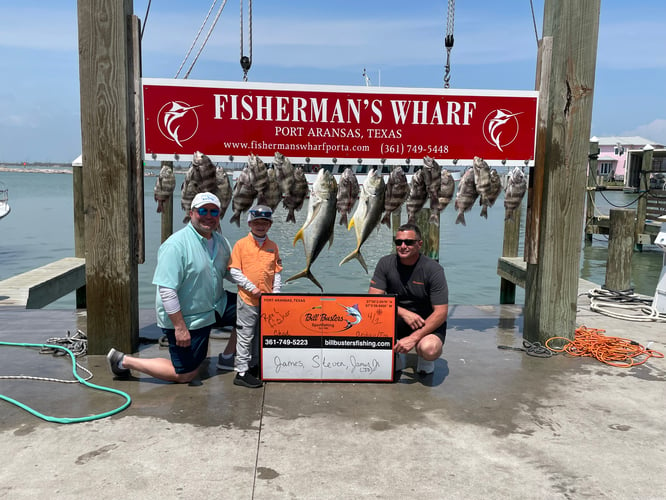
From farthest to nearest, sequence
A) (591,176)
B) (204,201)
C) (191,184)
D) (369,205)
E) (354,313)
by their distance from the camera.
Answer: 1. (591,176)
2. (369,205)
3. (191,184)
4. (354,313)
5. (204,201)

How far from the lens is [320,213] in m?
4.90

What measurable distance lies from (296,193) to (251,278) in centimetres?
105

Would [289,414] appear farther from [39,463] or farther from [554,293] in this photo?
[554,293]

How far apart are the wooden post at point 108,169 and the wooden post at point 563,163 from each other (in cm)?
383

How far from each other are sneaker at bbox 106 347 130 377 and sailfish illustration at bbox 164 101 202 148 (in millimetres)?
1927


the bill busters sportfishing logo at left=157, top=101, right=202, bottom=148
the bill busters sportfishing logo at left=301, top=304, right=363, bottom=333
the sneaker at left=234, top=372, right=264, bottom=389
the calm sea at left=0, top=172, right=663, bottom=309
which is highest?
the bill busters sportfishing logo at left=157, top=101, right=202, bottom=148

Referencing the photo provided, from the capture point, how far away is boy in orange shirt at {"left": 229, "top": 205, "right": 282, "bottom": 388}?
4273mm

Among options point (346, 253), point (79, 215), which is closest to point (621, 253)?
point (79, 215)

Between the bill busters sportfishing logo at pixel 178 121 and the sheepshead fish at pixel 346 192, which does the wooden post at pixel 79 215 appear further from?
the sheepshead fish at pixel 346 192

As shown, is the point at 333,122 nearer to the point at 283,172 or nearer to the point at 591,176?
the point at 283,172

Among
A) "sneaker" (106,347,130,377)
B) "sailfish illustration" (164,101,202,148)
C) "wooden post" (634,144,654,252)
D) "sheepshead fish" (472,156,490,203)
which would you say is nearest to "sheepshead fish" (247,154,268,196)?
"sailfish illustration" (164,101,202,148)

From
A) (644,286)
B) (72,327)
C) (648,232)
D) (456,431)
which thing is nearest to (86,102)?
(72,327)

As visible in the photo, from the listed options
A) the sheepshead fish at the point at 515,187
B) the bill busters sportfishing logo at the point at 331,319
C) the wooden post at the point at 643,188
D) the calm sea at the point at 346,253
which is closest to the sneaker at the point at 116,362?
the bill busters sportfishing logo at the point at 331,319

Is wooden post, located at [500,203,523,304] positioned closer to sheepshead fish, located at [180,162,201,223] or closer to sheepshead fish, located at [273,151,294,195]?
sheepshead fish, located at [273,151,294,195]
